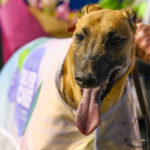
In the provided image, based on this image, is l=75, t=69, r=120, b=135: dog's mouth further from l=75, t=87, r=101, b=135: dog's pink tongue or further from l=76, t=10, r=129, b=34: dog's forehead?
l=76, t=10, r=129, b=34: dog's forehead

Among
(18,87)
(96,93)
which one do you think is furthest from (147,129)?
(18,87)

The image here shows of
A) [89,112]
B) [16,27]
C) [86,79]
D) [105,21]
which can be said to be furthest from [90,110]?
[16,27]

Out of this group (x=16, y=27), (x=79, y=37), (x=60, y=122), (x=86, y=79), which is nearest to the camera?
(x=86, y=79)

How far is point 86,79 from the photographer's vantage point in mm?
658

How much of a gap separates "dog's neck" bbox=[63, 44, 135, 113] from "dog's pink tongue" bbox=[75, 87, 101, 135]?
0.28 ft

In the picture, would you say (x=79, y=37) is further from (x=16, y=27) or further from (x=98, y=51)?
(x=16, y=27)

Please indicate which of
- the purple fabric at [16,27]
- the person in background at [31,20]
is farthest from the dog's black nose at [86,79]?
the purple fabric at [16,27]

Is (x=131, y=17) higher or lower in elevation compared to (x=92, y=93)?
higher

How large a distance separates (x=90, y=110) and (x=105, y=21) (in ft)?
0.78

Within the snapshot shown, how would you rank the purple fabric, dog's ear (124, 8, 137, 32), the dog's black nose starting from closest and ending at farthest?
the dog's black nose, dog's ear (124, 8, 137, 32), the purple fabric

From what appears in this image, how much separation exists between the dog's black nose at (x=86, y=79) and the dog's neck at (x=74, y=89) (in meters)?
Answer: 0.16

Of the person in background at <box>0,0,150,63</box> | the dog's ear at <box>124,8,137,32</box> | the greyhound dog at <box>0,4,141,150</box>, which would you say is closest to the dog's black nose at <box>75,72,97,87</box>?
the greyhound dog at <box>0,4,141,150</box>

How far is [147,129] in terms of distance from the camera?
0.97 meters

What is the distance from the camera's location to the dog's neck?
845 mm
